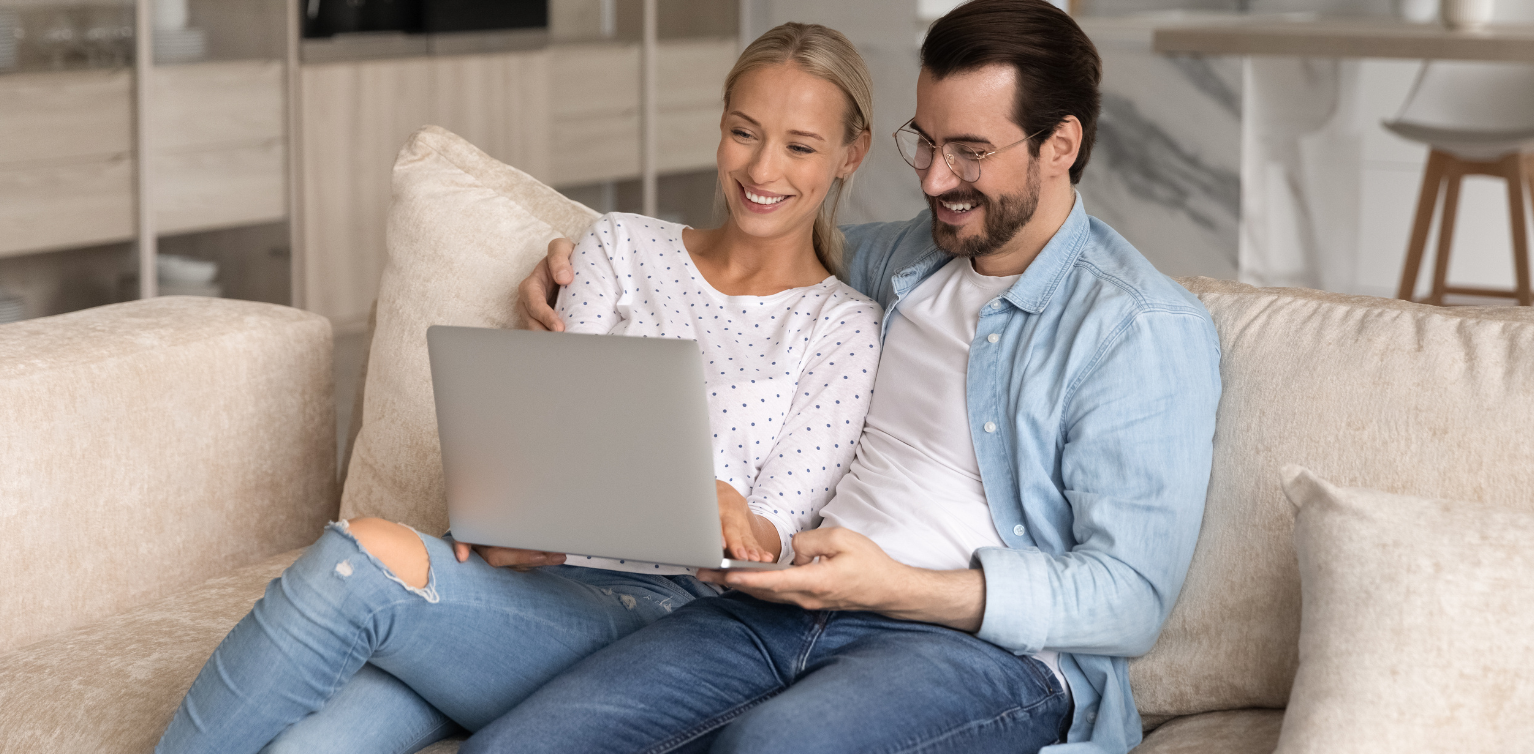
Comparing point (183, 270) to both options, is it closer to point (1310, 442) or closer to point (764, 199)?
point (764, 199)

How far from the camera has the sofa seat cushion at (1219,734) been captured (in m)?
1.29

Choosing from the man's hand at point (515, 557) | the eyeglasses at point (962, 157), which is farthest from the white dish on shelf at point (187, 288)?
the eyeglasses at point (962, 157)

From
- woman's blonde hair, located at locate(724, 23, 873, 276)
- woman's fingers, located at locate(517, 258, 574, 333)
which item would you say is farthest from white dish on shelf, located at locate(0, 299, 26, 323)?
woman's blonde hair, located at locate(724, 23, 873, 276)

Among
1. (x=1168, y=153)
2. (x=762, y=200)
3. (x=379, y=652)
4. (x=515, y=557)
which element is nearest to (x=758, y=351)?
(x=762, y=200)

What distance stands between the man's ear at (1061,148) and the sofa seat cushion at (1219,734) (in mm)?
557

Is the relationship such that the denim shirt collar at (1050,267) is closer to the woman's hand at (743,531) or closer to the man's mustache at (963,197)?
the man's mustache at (963,197)

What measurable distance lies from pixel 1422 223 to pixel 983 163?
2.65 metres

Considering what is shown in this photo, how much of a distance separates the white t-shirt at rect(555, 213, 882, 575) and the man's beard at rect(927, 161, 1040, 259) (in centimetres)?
16

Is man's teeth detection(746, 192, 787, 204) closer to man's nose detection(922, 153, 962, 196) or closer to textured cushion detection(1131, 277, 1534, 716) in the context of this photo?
man's nose detection(922, 153, 962, 196)

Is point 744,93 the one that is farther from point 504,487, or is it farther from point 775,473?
point 504,487

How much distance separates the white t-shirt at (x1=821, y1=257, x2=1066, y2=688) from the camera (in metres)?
1.38

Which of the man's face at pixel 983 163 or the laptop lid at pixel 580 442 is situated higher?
the man's face at pixel 983 163

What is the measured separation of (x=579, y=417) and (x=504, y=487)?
12 cm

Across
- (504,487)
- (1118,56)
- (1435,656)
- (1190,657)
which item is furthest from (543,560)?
(1118,56)
